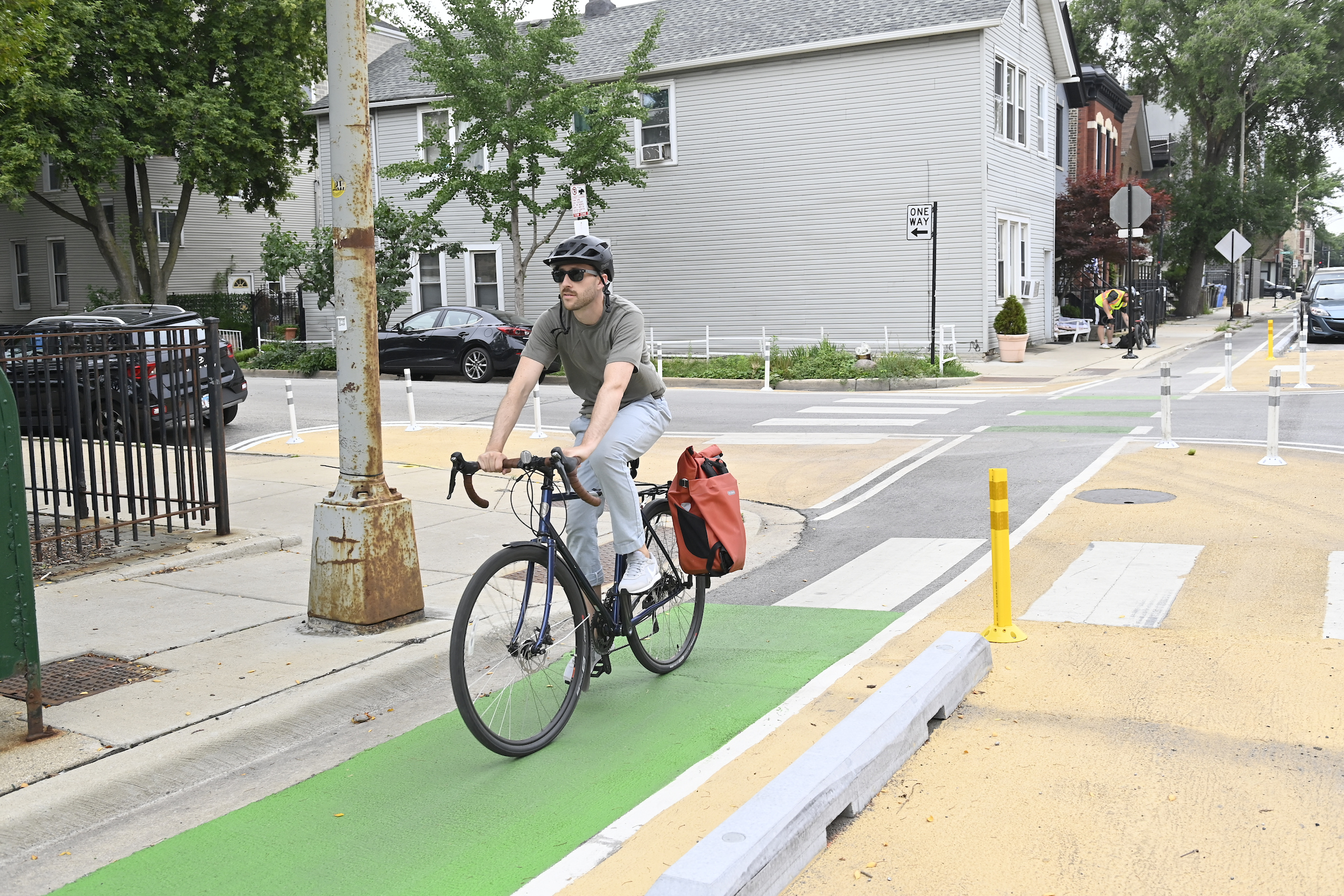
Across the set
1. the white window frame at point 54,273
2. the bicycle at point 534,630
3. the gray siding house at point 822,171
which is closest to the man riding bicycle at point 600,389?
the bicycle at point 534,630

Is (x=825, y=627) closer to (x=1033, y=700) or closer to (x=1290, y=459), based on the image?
(x=1033, y=700)

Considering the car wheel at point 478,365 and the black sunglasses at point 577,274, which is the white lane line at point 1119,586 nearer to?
the black sunglasses at point 577,274

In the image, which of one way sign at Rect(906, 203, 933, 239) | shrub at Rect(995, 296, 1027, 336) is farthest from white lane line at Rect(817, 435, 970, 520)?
shrub at Rect(995, 296, 1027, 336)

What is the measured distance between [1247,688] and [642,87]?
23390 mm

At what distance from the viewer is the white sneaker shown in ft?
17.4

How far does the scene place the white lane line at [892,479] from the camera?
10.3 metres

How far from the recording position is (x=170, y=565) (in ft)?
26.2

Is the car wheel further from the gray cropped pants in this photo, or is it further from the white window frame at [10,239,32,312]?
the white window frame at [10,239,32,312]

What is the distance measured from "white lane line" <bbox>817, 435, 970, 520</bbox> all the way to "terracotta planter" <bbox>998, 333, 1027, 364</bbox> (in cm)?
1264

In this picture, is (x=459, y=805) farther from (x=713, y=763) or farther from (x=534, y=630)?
(x=713, y=763)

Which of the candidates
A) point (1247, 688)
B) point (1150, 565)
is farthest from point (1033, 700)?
point (1150, 565)

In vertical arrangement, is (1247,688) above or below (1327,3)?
below

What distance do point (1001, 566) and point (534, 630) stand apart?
96.1 inches

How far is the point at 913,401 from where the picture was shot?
1830cm
